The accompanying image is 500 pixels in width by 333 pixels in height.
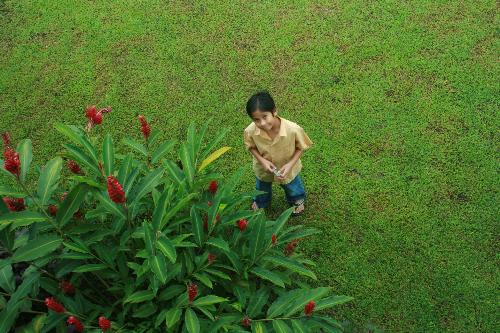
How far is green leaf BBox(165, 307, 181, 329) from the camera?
2208 mm

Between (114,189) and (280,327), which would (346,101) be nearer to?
(280,327)

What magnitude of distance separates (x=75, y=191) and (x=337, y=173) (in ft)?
7.05

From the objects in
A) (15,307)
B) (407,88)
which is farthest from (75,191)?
(407,88)

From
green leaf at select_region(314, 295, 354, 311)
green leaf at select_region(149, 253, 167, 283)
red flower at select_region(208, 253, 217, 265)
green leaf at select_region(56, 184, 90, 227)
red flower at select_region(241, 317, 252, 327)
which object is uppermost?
green leaf at select_region(56, 184, 90, 227)

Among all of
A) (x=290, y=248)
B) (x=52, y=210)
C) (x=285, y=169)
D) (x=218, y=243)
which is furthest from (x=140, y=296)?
(x=285, y=169)

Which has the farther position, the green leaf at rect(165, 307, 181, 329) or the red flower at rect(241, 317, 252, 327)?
the red flower at rect(241, 317, 252, 327)

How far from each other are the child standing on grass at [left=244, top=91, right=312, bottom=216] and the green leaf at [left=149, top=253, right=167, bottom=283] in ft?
3.33

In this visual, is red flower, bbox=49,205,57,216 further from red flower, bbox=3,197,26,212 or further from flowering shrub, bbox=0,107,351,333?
red flower, bbox=3,197,26,212

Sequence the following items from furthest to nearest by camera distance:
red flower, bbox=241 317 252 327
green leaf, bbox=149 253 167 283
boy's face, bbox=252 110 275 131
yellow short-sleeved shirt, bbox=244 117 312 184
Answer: yellow short-sleeved shirt, bbox=244 117 312 184 → boy's face, bbox=252 110 275 131 → red flower, bbox=241 317 252 327 → green leaf, bbox=149 253 167 283

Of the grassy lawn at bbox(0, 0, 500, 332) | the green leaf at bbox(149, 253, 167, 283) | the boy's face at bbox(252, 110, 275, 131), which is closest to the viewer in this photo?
the green leaf at bbox(149, 253, 167, 283)

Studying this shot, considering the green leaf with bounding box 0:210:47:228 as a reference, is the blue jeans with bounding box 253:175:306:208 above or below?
below

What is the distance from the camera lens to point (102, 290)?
265cm

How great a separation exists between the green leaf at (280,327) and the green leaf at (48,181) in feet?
3.78

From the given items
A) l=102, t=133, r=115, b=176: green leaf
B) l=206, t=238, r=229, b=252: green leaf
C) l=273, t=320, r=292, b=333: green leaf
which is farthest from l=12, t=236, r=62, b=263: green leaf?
l=273, t=320, r=292, b=333: green leaf
